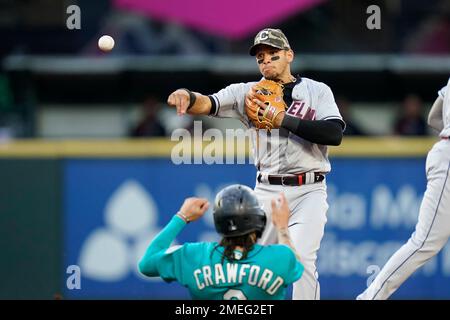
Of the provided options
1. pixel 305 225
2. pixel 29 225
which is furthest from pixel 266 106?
pixel 29 225

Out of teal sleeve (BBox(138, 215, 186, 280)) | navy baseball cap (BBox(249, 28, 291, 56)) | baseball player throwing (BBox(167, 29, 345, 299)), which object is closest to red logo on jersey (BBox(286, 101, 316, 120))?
baseball player throwing (BBox(167, 29, 345, 299))

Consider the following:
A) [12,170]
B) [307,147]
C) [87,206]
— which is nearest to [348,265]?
[87,206]

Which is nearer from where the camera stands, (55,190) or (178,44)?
(55,190)

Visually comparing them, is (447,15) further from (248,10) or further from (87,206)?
(87,206)

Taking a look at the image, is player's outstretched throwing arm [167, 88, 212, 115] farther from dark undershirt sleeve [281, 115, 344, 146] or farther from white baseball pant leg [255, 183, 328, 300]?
white baseball pant leg [255, 183, 328, 300]

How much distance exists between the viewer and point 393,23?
568 inches

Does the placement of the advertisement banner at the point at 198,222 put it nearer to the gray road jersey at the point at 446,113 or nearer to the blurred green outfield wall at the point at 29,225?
the blurred green outfield wall at the point at 29,225

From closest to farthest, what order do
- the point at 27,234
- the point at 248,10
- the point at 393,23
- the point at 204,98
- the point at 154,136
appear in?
1. the point at 204,98
2. the point at 27,234
3. the point at 154,136
4. the point at 248,10
5. the point at 393,23

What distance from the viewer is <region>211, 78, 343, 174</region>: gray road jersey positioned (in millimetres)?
7098

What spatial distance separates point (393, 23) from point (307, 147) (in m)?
7.65

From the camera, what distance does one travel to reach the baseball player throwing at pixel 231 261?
5320 mm

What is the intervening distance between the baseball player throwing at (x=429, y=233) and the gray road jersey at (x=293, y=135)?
668 mm

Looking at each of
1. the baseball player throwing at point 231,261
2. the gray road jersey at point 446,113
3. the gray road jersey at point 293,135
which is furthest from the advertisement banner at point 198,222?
the baseball player throwing at point 231,261

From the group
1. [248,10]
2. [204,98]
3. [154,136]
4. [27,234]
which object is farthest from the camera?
[248,10]
